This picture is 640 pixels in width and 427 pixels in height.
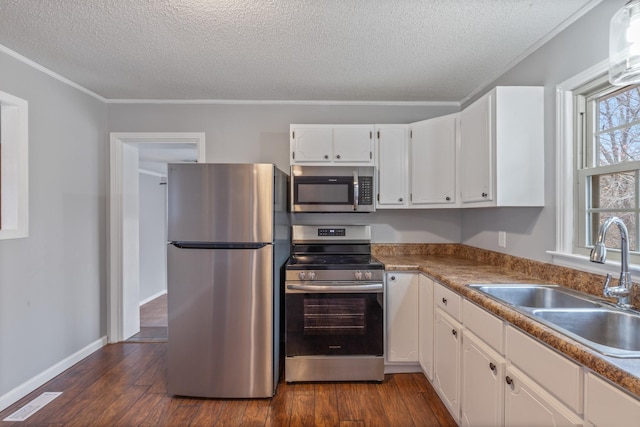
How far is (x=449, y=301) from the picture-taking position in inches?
75.4

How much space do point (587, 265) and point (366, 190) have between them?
1.54 m

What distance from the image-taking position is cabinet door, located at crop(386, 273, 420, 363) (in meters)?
2.40

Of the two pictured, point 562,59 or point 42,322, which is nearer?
point 562,59

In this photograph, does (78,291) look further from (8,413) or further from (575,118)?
(575,118)

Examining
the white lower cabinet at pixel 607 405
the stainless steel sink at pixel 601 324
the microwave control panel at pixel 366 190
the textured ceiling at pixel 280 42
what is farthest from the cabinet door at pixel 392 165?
the white lower cabinet at pixel 607 405

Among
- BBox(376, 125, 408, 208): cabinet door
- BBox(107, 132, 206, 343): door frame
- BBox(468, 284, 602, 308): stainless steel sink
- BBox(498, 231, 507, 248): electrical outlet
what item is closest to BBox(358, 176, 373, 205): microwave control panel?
BBox(376, 125, 408, 208): cabinet door

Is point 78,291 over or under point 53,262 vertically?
under

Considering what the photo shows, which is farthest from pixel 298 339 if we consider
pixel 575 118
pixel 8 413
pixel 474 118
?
pixel 575 118

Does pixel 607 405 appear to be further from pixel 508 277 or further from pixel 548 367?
pixel 508 277

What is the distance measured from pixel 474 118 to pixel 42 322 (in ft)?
11.5

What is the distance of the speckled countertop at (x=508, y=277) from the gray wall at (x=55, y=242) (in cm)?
258

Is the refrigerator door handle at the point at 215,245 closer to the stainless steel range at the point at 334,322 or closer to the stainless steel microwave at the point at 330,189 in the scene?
the stainless steel range at the point at 334,322

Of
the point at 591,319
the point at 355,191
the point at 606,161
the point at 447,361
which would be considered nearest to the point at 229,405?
the point at 447,361

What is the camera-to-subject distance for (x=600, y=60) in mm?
1562
